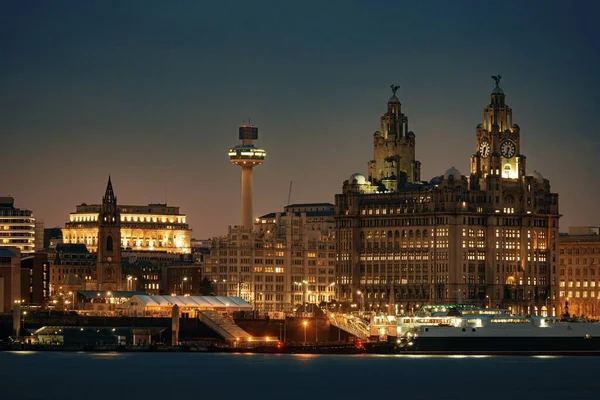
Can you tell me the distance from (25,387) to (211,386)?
1753cm

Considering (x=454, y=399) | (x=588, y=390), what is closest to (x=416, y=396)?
(x=454, y=399)

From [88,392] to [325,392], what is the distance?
2165 centimetres

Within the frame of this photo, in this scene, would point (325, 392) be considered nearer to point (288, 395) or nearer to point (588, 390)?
point (288, 395)

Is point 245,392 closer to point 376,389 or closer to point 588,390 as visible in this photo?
point 376,389

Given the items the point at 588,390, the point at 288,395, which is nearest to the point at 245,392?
the point at 288,395

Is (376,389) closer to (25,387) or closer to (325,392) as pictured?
(325,392)

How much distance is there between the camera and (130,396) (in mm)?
185750

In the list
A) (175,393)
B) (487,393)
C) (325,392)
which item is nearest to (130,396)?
(175,393)

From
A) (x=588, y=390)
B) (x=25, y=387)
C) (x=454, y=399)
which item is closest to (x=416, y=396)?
(x=454, y=399)

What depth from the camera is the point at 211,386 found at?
198125 millimetres

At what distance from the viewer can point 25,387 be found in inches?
7721

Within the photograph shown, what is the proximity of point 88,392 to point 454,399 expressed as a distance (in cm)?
3347

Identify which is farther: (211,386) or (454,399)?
(211,386)

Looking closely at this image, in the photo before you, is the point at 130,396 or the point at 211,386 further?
the point at 211,386
